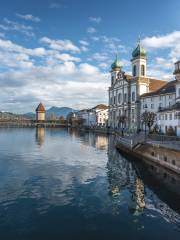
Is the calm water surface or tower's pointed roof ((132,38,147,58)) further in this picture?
tower's pointed roof ((132,38,147,58))

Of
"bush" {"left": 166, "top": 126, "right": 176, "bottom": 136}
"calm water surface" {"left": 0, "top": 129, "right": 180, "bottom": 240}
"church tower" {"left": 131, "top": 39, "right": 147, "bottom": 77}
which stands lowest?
"calm water surface" {"left": 0, "top": 129, "right": 180, "bottom": 240}

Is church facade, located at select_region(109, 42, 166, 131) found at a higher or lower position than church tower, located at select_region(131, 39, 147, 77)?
lower

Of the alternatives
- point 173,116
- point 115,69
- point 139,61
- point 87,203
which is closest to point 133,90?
point 139,61

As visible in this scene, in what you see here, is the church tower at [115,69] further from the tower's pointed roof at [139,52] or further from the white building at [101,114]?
the white building at [101,114]

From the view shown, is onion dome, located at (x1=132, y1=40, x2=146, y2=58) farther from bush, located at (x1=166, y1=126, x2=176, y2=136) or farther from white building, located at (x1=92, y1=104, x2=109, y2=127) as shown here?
white building, located at (x1=92, y1=104, x2=109, y2=127)

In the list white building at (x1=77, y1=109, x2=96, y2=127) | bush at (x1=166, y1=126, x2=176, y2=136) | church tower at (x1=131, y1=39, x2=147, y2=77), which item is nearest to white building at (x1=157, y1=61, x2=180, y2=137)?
bush at (x1=166, y1=126, x2=176, y2=136)

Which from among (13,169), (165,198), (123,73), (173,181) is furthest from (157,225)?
(123,73)

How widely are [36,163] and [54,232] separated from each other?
2037cm

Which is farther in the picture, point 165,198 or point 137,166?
point 137,166

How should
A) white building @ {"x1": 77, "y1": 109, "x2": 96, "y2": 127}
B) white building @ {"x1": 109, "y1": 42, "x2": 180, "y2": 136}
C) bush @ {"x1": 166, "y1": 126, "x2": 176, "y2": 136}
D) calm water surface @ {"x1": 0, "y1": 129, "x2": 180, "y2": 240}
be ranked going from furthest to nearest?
white building @ {"x1": 77, "y1": 109, "x2": 96, "y2": 127} → white building @ {"x1": 109, "y1": 42, "x2": 180, "y2": 136} → bush @ {"x1": 166, "y1": 126, "x2": 176, "y2": 136} → calm water surface @ {"x1": 0, "y1": 129, "x2": 180, "y2": 240}

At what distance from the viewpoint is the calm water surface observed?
14.9 m

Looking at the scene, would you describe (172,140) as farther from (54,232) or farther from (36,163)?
(54,232)

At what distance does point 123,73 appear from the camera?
103250mm

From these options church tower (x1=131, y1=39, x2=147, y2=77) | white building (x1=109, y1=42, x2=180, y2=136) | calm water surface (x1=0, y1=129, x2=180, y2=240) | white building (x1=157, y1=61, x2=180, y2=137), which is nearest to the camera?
calm water surface (x1=0, y1=129, x2=180, y2=240)
